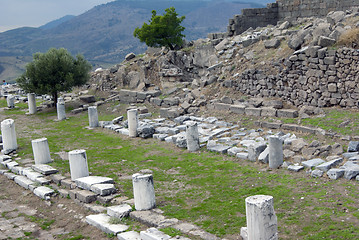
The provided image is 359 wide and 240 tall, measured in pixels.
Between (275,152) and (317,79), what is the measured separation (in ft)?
23.3

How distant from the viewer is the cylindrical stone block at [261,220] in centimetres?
737

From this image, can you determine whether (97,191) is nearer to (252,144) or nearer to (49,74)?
(252,144)

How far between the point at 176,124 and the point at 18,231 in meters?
10.8

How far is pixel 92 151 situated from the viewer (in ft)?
53.0

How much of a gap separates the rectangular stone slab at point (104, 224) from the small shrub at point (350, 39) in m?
12.7

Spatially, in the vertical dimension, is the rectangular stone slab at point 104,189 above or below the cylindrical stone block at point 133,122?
below

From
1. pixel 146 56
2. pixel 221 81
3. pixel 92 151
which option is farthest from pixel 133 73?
pixel 92 151

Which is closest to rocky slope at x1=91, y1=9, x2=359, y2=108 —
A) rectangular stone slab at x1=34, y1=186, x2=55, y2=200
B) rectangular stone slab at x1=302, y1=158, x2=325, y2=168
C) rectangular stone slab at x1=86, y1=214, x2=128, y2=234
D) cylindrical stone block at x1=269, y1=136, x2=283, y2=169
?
rectangular stone slab at x1=302, y1=158, x2=325, y2=168

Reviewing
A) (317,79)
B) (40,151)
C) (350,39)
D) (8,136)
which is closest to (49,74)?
(8,136)

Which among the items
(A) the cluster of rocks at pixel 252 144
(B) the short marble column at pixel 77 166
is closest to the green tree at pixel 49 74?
(A) the cluster of rocks at pixel 252 144

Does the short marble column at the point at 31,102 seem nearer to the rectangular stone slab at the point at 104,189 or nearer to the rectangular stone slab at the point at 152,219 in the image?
the rectangular stone slab at the point at 104,189

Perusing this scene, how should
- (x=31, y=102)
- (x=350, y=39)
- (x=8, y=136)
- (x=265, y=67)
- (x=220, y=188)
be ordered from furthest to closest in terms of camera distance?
(x=31, y=102) < (x=265, y=67) < (x=8, y=136) < (x=350, y=39) < (x=220, y=188)

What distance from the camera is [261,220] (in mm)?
7367

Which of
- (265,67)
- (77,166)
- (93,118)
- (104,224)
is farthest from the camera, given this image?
(93,118)
